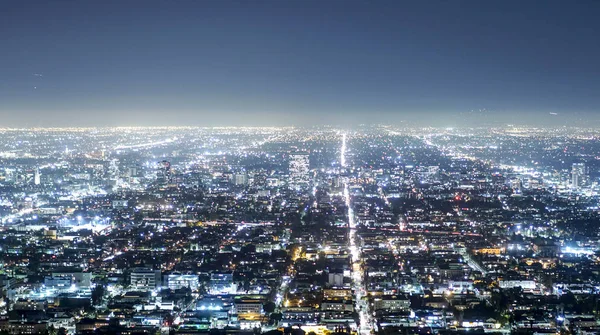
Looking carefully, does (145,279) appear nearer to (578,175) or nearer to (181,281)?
(181,281)

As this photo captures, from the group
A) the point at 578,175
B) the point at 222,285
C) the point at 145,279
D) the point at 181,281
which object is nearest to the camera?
the point at 222,285

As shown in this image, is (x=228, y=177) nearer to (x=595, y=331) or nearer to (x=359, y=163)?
(x=359, y=163)

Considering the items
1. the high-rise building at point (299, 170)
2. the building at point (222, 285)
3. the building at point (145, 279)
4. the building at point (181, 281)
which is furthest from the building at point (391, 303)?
the high-rise building at point (299, 170)

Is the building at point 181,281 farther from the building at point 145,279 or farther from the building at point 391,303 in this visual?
the building at point 391,303

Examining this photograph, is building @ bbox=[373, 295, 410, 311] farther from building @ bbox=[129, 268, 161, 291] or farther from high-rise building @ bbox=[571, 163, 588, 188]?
high-rise building @ bbox=[571, 163, 588, 188]

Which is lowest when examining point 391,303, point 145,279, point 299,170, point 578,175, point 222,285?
point 222,285

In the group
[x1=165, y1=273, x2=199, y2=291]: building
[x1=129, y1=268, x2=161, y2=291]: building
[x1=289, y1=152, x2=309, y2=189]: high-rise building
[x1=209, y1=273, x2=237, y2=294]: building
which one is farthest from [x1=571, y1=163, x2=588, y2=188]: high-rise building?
[x1=129, y1=268, x2=161, y2=291]: building

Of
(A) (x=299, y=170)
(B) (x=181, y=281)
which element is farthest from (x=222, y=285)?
(A) (x=299, y=170)

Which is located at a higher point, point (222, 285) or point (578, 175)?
point (578, 175)
